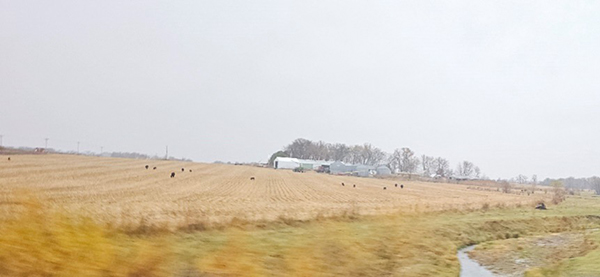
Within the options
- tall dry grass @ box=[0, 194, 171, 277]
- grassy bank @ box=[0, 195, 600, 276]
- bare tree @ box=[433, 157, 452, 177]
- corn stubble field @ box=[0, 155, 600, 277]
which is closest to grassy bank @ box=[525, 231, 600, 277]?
corn stubble field @ box=[0, 155, 600, 277]

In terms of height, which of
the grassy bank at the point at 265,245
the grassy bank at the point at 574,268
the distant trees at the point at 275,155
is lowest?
the grassy bank at the point at 574,268

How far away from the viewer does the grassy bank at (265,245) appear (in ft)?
27.1

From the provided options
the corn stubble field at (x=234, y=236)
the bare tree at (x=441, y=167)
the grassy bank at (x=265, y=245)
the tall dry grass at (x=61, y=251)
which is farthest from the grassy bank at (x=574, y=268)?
the bare tree at (x=441, y=167)

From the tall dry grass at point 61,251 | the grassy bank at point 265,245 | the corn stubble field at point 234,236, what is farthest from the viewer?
the corn stubble field at point 234,236

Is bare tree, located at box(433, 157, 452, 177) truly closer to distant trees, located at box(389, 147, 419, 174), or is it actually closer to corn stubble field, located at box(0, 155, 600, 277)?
distant trees, located at box(389, 147, 419, 174)

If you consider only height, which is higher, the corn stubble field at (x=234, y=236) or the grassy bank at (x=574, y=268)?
the corn stubble field at (x=234, y=236)

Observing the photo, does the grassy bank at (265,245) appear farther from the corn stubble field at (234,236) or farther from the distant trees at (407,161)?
the distant trees at (407,161)

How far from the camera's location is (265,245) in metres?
18.5

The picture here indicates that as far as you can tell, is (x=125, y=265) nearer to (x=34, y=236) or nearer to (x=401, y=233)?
(x=34, y=236)

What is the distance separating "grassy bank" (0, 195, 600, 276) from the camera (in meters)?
8.27

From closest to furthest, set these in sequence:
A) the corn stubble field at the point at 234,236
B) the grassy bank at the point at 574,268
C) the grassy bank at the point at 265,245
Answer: the grassy bank at the point at 265,245 < the corn stubble field at the point at 234,236 < the grassy bank at the point at 574,268

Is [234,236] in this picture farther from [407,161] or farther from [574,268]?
[407,161]

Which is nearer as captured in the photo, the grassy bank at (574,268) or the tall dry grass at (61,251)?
the tall dry grass at (61,251)

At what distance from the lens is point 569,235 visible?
3394 centimetres
